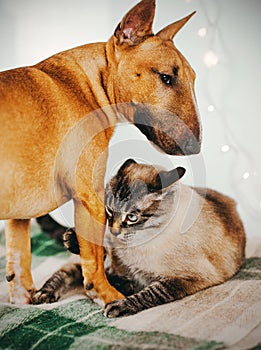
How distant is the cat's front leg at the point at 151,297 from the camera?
3.67 feet

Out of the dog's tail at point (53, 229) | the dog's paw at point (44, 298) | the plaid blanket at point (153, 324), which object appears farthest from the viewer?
the dog's tail at point (53, 229)

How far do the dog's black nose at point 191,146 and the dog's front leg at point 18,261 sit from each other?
0.48 metres

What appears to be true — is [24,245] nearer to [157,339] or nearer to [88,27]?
[157,339]

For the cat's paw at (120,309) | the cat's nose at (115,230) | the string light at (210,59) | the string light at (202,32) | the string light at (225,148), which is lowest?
the cat's paw at (120,309)

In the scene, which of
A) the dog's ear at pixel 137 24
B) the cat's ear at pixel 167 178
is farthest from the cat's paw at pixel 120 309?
the dog's ear at pixel 137 24

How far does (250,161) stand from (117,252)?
1.53 feet

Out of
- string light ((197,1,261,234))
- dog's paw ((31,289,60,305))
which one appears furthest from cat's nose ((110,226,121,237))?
string light ((197,1,261,234))

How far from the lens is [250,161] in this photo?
1.31m

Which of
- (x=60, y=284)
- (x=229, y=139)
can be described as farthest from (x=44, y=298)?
(x=229, y=139)

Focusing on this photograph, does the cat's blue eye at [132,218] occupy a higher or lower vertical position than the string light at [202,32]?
lower

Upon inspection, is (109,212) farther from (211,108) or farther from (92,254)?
(211,108)

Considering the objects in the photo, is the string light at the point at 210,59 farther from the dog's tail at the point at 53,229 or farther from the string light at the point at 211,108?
the dog's tail at the point at 53,229

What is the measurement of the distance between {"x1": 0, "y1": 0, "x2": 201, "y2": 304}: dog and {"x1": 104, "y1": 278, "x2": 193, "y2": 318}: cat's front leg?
4cm

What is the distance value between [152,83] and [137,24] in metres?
0.16
